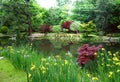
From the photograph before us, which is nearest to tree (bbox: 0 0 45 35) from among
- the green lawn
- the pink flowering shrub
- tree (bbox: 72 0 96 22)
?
tree (bbox: 72 0 96 22)

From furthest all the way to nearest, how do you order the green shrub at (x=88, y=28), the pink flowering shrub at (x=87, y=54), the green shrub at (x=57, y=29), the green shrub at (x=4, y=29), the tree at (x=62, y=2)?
the tree at (x=62, y=2)
the green shrub at (x=57, y=29)
the green shrub at (x=4, y=29)
the green shrub at (x=88, y=28)
the pink flowering shrub at (x=87, y=54)

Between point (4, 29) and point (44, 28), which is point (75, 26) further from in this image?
point (4, 29)

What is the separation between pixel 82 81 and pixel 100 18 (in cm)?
1960

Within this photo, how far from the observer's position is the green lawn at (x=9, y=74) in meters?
6.45

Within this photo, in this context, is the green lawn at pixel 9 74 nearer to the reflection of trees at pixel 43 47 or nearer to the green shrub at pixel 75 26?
the reflection of trees at pixel 43 47

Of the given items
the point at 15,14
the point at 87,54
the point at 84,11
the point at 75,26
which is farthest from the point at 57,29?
the point at 87,54

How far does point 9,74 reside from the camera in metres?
7.14

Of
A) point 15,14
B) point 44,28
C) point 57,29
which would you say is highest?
point 15,14

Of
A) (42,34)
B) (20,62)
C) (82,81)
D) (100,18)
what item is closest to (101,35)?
(100,18)

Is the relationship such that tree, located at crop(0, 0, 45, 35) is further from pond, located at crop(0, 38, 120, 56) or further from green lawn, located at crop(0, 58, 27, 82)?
green lawn, located at crop(0, 58, 27, 82)

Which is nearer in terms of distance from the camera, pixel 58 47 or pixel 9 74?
pixel 9 74

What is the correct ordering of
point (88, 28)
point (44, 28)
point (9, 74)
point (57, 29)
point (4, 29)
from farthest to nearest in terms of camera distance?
point (57, 29) < point (4, 29) < point (44, 28) < point (88, 28) < point (9, 74)

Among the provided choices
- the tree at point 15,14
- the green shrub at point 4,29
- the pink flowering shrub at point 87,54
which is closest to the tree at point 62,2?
the green shrub at point 4,29

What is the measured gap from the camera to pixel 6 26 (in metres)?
27.4
